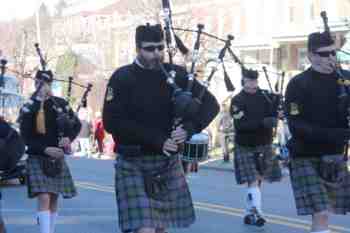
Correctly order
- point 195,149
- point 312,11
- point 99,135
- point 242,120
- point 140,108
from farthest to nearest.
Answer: point 312,11 → point 99,135 → point 242,120 → point 195,149 → point 140,108

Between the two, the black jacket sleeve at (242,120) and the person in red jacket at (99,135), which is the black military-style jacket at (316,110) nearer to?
the black jacket sleeve at (242,120)

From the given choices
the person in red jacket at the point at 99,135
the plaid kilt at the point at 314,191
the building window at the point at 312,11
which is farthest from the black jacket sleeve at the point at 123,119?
the building window at the point at 312,11

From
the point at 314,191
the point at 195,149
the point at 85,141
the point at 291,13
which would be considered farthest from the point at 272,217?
the point at 291,13

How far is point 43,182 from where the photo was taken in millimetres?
7930

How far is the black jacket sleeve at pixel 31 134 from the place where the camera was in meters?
7.86

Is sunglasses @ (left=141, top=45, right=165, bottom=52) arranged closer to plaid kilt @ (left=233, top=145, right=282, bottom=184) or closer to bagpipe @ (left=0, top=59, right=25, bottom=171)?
bagpipe @ (left=0, top=59, right=25, bottom=171)

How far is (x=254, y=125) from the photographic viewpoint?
29.3 feet

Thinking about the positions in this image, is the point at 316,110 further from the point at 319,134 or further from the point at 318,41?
the point at 318,41

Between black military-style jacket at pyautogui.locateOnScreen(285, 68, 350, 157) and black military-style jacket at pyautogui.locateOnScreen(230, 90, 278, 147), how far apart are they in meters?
2.85

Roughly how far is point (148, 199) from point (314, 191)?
1.31 m

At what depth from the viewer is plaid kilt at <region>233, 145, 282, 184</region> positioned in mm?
9211

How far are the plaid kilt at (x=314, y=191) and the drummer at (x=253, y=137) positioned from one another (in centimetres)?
276

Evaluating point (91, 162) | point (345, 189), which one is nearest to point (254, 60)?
point (91, 162)

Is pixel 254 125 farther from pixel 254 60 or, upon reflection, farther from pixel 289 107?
pixel 254 60
